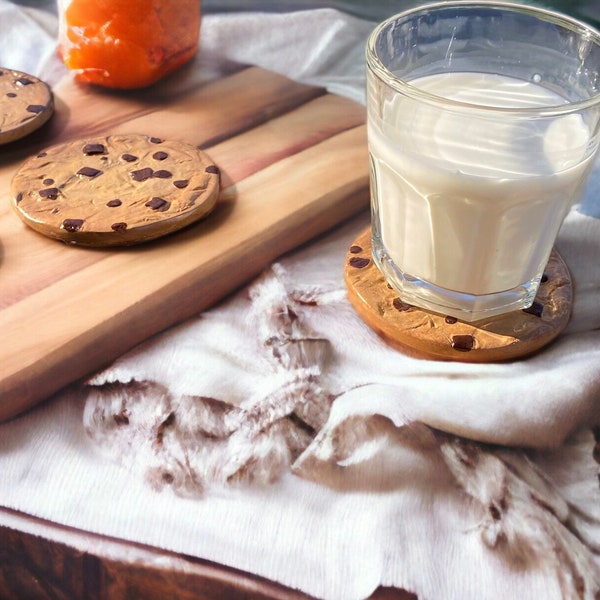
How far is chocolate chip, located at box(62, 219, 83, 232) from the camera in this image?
0.58m

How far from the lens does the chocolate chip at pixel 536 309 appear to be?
527 mm

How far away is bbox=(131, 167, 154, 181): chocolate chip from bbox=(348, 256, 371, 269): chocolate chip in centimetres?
19

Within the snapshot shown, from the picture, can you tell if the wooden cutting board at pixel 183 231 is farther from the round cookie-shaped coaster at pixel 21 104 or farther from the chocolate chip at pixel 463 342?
the chocolate chip at pixel 463 342

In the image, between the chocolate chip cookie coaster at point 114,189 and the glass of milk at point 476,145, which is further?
the chocolate chip cookie coaster at point 114,189

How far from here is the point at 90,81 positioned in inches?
32.9

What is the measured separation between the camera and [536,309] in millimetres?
530

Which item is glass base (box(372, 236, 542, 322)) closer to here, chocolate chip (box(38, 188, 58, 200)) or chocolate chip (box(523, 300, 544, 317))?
chocolate chip (box(523, 300, 544, 317))

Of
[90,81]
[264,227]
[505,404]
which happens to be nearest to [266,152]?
[264,227]

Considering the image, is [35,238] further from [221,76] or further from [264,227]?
[221,76]

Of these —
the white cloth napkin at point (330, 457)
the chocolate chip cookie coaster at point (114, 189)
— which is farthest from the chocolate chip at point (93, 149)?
the white cloth napkin at point (330, 457)

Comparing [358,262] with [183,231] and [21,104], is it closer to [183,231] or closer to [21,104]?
[183,231]

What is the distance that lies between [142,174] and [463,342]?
12.1 inches

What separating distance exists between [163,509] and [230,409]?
78 mm

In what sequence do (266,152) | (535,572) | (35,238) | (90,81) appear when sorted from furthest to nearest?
(90,81) → (266,152) → (35,238) → (535,572)
